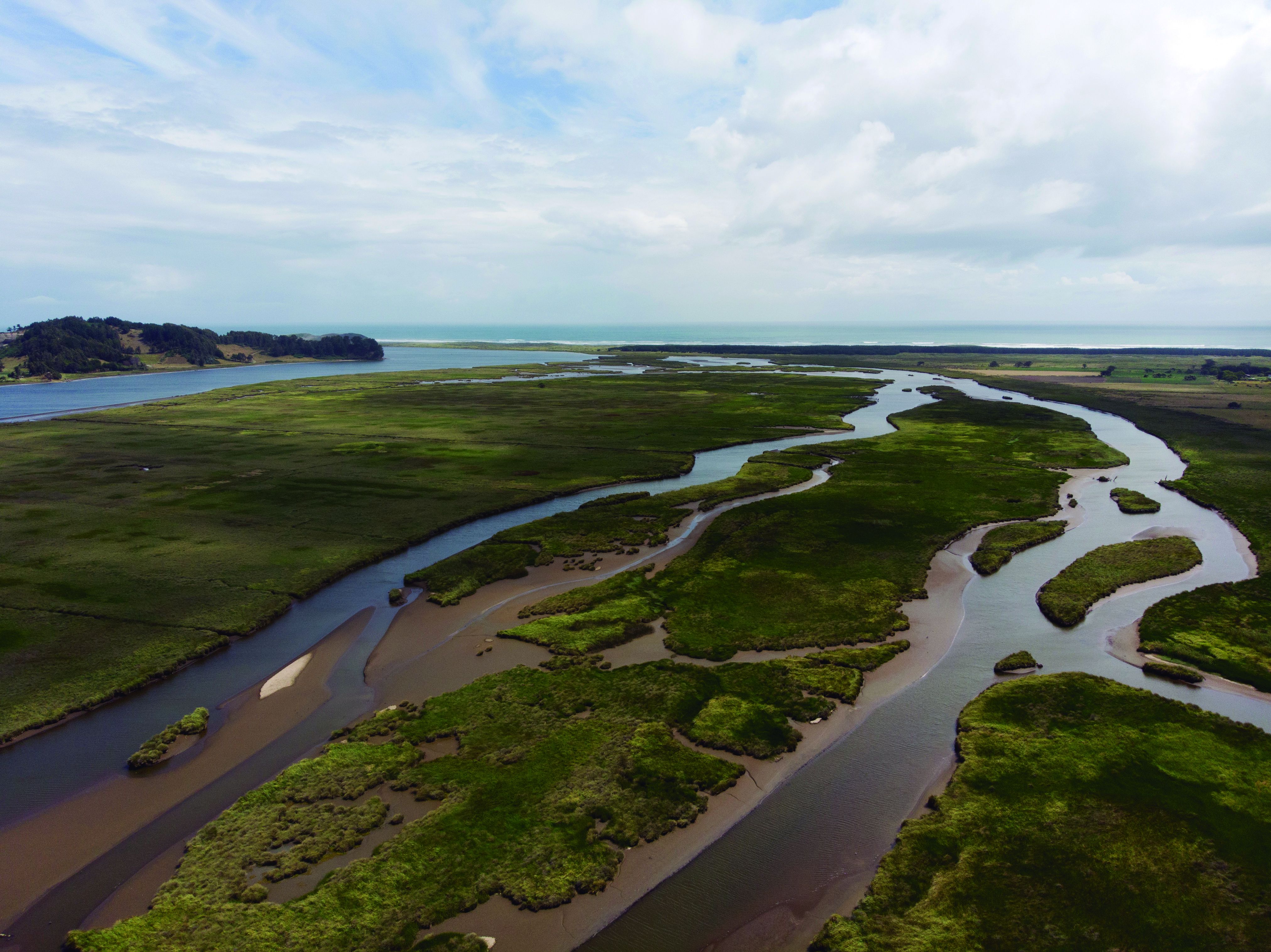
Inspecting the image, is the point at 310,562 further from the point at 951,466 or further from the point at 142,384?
the point at 142,384

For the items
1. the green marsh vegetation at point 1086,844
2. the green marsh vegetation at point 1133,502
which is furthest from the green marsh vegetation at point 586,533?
the green marsh vegetation at point 1133,502

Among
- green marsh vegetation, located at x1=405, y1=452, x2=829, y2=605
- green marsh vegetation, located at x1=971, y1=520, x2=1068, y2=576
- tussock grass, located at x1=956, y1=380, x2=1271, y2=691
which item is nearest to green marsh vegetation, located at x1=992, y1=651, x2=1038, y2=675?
tussock grass, located at x1=956, y1=380, x2=1271, y2=691

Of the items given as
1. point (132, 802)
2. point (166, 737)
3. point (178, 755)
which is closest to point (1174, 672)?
point (178, 755)

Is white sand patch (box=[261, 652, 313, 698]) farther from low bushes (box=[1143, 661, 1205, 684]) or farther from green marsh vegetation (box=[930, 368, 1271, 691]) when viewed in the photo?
green marsh vegetation (box=[930, 368, 1271, 691])

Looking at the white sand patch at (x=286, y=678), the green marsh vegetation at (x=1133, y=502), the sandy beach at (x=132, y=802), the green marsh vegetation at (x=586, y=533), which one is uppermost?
the green marsh vegetation at (x=1133, y=502)

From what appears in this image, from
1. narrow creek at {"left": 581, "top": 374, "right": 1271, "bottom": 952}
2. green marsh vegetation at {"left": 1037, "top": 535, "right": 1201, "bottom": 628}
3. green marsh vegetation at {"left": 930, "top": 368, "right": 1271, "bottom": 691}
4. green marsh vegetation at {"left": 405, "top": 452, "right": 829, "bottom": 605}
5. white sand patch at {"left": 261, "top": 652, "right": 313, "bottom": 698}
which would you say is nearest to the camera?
narrow creek at {"left": 581, "top": 374, "right": 1271, "bottom": 952}

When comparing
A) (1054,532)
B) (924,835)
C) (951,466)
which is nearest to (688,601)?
(924,835)

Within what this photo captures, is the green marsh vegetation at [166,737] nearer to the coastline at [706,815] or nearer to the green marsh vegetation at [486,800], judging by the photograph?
the green marsh vegetation at [486,800]
